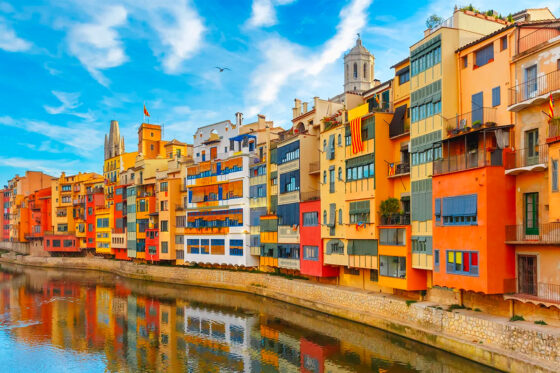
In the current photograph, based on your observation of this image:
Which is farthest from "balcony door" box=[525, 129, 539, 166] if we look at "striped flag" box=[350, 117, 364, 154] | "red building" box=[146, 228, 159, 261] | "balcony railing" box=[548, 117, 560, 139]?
"red building" box=[146, 228, 159, 261]

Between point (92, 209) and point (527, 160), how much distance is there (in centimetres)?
8117

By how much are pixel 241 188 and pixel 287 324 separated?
21.4 m

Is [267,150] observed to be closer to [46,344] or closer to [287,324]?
[287,324]

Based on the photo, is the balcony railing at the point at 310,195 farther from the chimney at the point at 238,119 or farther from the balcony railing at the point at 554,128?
the balcony railing at the point at 554,128

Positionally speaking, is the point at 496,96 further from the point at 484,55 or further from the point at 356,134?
the point at 356,134

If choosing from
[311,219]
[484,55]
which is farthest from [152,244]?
[484,55]

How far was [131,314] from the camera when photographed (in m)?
45.8

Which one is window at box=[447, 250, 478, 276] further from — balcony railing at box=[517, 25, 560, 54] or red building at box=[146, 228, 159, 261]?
red building at box=[146, 228, 159, 261]

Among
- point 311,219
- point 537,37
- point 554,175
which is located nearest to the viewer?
point 554,175

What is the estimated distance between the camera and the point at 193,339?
35.6 metres

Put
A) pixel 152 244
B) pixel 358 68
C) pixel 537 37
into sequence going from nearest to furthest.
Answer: pixel 537 37, pixel 152 244, pixel 358 68

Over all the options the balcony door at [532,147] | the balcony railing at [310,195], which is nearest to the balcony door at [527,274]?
the balcony door at [532,147]

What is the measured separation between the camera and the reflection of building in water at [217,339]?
2973 centimetres

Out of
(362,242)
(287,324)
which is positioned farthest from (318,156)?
(287,324)
